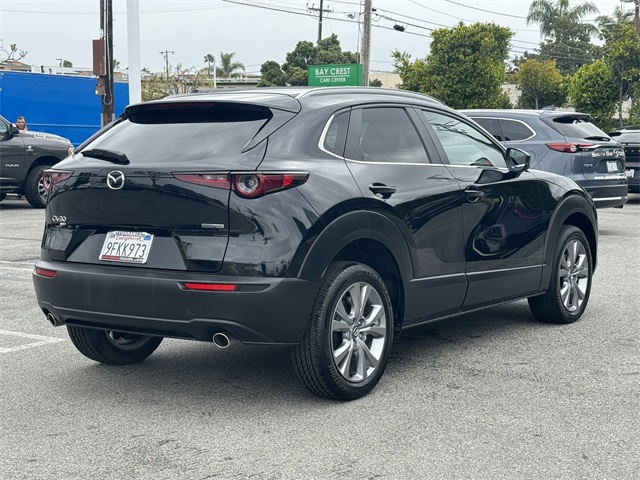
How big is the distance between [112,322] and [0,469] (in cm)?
105

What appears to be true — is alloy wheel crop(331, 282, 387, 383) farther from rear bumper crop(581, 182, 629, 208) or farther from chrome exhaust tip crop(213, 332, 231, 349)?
rear bumper crop(581, 182, 629, 208)

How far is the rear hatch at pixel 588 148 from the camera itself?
13477mm

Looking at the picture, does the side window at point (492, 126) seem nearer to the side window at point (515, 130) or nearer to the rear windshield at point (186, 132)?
the side window at point (515, 130)

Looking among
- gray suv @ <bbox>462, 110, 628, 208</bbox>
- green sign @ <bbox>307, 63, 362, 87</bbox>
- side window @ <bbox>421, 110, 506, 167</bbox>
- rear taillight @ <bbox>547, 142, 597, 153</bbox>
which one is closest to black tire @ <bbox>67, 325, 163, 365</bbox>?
side window @ <bbox>421, 110, 506, 167</bbox>

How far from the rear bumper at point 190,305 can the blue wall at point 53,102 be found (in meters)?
21.6

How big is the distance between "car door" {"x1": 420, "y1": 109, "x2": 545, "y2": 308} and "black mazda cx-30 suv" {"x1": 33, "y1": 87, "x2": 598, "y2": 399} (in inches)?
1.2

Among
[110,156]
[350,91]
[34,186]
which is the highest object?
[350,91]

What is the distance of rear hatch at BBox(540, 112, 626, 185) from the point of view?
44.2 ft

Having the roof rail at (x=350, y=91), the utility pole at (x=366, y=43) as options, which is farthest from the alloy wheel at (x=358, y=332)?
the utility pole at (x=366, y=43)

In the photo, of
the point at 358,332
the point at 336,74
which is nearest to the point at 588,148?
the point at 358,332

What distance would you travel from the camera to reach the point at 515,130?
45.3 ft

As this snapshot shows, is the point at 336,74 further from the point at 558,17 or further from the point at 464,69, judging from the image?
the point at 558,17

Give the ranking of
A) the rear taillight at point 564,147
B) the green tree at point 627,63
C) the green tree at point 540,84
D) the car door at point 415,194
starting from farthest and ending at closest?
the green tree at point 540,84, the green tree at point 627,63, the rear taillight at point 564,147, the car door at point 415,194

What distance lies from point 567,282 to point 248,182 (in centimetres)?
345
